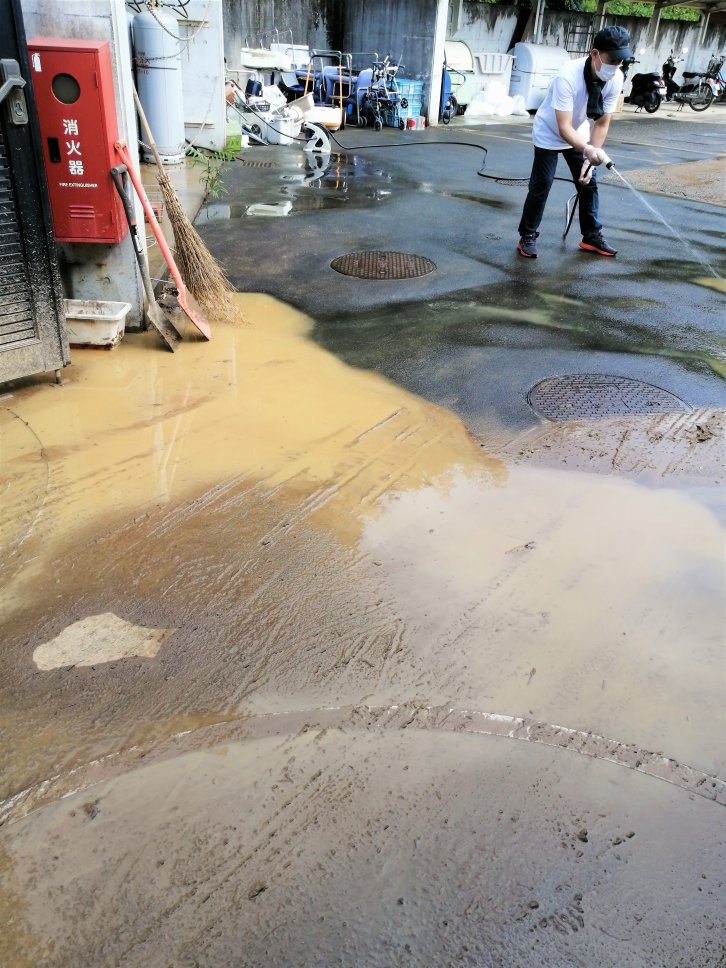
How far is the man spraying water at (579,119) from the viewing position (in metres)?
6.18

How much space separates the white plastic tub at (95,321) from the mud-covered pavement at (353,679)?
1.55 feet

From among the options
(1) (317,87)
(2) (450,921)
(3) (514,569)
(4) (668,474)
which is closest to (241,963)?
(2) (450,921)

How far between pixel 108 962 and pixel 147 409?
2950 millimetres

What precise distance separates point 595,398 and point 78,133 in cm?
349

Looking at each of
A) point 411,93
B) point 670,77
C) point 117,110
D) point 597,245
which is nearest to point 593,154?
point 597,245

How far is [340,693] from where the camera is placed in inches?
97.5

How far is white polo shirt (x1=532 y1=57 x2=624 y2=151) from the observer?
6.38 m

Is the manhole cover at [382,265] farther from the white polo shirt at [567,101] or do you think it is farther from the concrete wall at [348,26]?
the concrete wall at [348,26]

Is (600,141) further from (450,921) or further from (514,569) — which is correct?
(450,921)

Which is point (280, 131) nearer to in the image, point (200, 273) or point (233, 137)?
point (233, 137)

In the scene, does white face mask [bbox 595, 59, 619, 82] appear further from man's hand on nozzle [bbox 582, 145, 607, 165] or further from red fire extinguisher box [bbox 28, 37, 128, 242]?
red fire extinguisher box [bbox 28, 37, 128, 242]

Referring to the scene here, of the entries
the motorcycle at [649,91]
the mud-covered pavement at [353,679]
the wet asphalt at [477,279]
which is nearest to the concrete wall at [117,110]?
the mud-covered pavement at [353,679]

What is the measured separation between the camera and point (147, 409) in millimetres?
4176

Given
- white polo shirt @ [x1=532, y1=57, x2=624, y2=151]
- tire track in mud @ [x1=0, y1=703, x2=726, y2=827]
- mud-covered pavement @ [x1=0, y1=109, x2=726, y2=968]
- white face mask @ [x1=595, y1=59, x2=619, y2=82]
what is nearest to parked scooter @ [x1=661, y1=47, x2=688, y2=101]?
white polo shirt @ [x1=532, y1=57, x2=624, y2=151]
